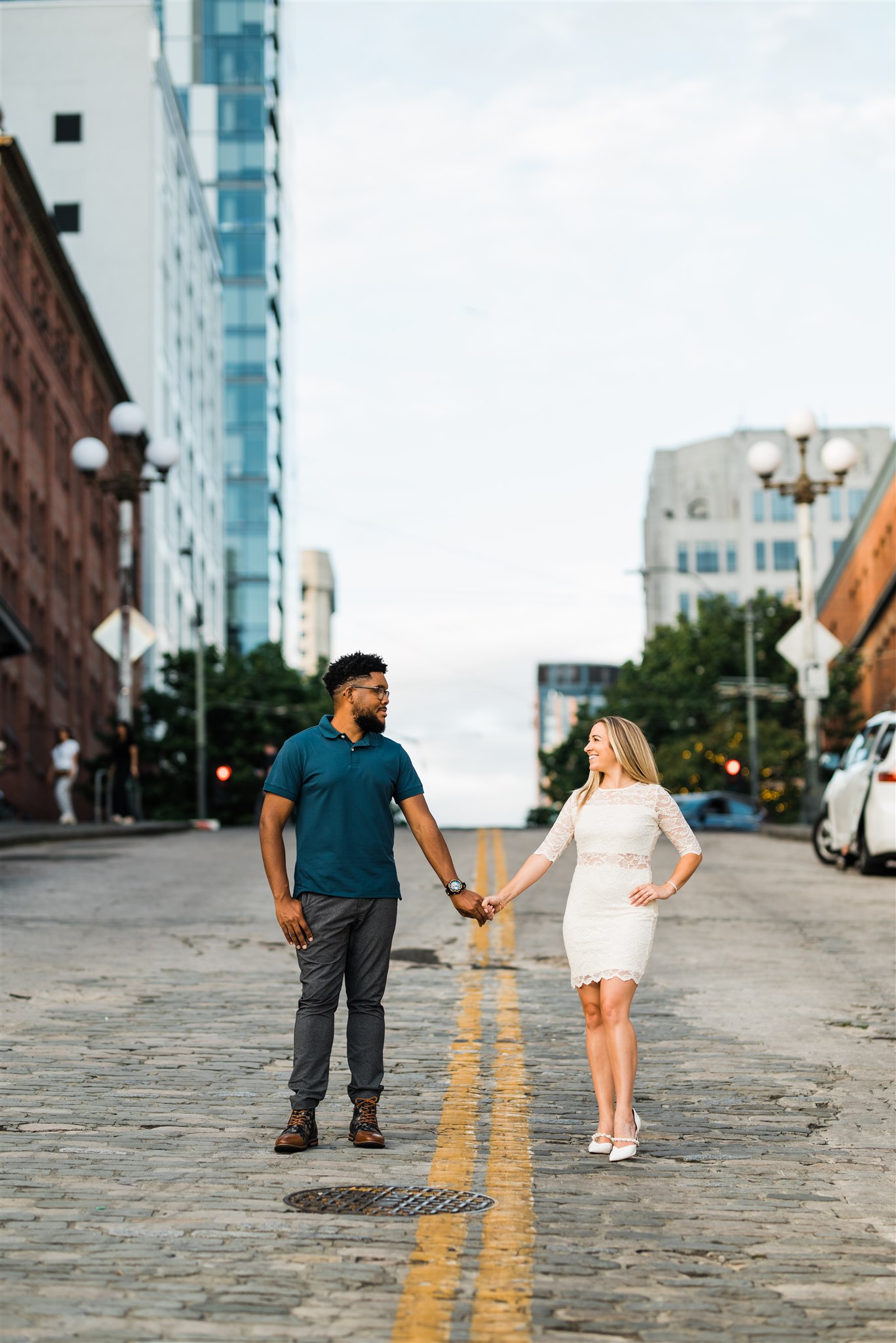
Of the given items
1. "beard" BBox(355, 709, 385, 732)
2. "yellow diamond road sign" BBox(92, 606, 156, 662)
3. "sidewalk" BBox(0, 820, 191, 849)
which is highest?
"yellow diamond road sign" BBox(92, 606, 156, 662)

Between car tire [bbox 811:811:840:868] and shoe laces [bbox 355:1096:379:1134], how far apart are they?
54.1 feet

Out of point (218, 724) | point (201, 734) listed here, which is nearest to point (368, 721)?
point (201, 734)

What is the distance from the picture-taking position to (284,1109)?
7562 millimetres

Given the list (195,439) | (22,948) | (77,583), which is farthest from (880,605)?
(22,948)

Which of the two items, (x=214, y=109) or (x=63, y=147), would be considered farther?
(x=214, y=109)

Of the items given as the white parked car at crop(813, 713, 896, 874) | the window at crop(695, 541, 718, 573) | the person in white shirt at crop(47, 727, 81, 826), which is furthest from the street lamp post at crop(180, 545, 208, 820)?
the window at crop(695, 541, 718, 573)

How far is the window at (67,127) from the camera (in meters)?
83.2

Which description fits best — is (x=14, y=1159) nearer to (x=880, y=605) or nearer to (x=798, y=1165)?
(x=798, y=1165)

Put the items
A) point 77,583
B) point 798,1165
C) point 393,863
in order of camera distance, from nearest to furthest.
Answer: point 798,1165
point 393,863
point 77,583

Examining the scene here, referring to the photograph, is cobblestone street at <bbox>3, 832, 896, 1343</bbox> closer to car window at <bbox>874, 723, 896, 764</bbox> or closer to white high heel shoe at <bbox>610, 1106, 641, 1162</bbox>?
white high heel shoe at <bbox>610, 1106, 641, 1162</bbox>

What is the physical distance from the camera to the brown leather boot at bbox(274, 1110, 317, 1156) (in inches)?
262

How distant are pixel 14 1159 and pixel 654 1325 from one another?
116 inches

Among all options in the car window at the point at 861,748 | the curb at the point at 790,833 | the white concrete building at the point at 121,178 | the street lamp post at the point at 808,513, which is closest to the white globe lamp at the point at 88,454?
the street lamp post at the point at 808,513

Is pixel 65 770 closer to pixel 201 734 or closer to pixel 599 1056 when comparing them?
pixel 599 1056
